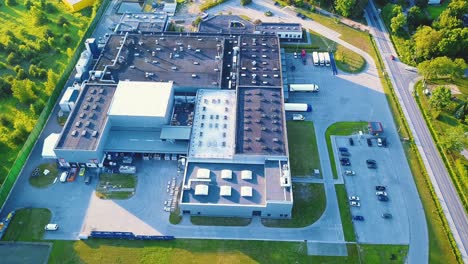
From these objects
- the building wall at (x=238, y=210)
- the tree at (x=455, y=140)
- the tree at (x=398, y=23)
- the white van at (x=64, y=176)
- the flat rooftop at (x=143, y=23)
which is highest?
the tree at (x=398, y=23)

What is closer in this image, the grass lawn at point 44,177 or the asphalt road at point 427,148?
the asphalt road at point 427,148

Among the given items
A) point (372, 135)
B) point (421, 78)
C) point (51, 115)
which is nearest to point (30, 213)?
point (51, 115)

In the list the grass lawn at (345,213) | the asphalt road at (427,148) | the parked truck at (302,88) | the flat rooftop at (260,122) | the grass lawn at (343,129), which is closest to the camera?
the grass lawn at (345,213)

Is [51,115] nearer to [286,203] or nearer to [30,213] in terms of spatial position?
[30,213]

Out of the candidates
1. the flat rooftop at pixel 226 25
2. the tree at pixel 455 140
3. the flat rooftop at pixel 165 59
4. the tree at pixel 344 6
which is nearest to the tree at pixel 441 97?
the tree at pixel 455 140

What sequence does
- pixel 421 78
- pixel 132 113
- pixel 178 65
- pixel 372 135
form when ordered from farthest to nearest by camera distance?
pixel 421 78
pixel 178 65
pixel 372 135
pixel 132 113

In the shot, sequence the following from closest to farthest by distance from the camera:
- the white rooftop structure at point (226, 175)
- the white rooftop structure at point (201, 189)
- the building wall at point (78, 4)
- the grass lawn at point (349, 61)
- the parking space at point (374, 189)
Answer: the parking space at point (374, 189) < the white rooftop structure at point (201, 189) < the white rooftop structure at point (226, 175) < the grass lawn at point (349, 61) < the building wall at point (78, 4)

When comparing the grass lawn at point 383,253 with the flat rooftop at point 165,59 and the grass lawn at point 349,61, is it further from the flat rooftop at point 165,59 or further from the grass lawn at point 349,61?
the grass lawn at point 349,61

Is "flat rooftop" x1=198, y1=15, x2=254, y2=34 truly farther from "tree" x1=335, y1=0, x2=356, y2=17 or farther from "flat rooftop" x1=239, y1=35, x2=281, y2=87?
"tree" x1=335, y1=0, x2=356, y2=17
